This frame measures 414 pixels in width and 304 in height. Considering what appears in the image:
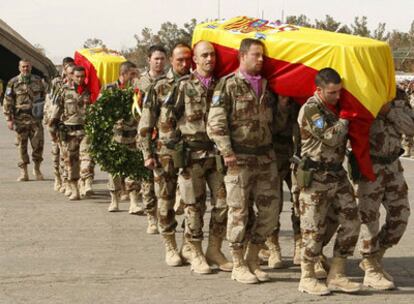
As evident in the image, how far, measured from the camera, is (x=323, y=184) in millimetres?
7133

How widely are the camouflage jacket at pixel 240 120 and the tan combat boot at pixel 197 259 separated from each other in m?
1.02

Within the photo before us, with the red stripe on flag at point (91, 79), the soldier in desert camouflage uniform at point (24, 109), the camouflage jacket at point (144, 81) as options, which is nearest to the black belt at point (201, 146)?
the camouflage jacket at point (144, 81)

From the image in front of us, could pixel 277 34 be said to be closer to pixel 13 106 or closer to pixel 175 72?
pixel 175 72

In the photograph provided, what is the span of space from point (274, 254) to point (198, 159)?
3.83 feet

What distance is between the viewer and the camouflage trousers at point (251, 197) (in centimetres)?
752

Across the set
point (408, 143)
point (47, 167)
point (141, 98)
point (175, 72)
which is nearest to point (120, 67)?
point (141, 98)

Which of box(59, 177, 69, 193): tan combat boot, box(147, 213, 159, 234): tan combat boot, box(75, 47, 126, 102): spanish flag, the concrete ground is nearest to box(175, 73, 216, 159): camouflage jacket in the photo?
the concrete ground

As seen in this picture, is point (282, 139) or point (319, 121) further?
point (282, 139)

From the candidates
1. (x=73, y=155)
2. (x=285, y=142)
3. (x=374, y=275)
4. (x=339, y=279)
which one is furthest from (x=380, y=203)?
(x=73, y=155)

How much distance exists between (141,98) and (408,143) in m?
11.9

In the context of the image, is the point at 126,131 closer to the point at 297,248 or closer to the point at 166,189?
the point at 166,189

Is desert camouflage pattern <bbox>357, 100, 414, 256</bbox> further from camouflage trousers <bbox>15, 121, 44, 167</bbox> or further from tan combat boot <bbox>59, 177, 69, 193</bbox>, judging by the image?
camouflage trousers <bbox>15, 121, 44, 167</bbox>

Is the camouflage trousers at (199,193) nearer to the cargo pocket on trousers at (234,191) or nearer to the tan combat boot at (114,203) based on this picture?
the cargo pocket on trousers at (234,191)

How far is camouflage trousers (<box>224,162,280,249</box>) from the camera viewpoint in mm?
7523
